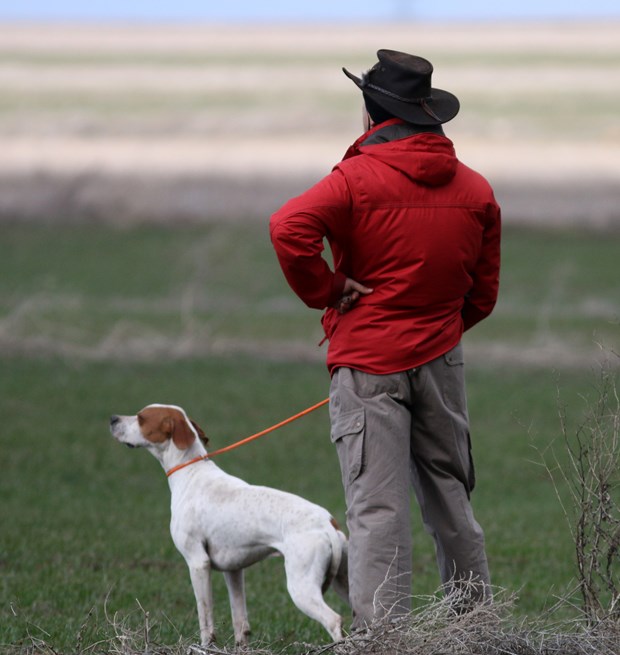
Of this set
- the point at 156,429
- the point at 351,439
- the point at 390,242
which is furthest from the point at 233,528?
the point at 390,242

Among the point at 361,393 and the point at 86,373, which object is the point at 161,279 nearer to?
the point at 86,373

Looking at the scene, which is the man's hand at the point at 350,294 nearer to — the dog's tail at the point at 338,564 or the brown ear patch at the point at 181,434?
the dog's tail at the point at 338,564

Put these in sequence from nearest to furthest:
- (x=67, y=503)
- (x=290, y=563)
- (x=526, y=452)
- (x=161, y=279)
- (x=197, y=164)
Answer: (x=290, y=563) → (x=67, y=503) → (x=526, y=452) → (x=161, y=279) → (x=197, y=164)

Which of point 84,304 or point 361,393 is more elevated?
point 361,393

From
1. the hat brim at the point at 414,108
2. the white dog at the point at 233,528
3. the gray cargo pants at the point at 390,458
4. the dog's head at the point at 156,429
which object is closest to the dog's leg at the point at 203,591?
the white dog at the point at 233,528

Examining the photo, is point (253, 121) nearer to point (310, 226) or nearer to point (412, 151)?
point (412, 151)

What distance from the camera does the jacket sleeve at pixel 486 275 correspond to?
17.9 feet

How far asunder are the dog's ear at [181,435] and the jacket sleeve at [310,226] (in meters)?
1.21

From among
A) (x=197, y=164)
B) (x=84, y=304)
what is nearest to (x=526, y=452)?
(x=84, y=304)

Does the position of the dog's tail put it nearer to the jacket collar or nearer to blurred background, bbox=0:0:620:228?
the jacket collar

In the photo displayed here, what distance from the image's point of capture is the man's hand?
17.2 feet

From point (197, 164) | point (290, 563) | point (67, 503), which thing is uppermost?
point (290, 563)

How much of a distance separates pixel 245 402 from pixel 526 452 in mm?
3611

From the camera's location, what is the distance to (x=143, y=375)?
17203 mm
